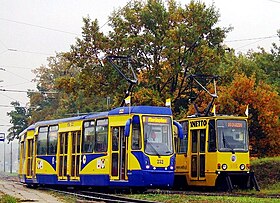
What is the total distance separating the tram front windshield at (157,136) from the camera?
23953mm

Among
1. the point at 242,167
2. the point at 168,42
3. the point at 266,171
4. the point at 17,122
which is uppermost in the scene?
the point at 168,42

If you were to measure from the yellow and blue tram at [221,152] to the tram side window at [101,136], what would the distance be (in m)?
4.40

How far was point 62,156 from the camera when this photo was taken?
29719 millimetres

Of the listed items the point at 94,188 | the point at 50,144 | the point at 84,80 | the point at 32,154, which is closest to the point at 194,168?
the point at 94,188

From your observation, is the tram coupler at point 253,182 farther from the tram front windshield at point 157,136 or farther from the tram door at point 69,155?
the tram door at point 69,155

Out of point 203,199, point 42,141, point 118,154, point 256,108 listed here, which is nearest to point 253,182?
point 118,154

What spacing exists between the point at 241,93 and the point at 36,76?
48201mm

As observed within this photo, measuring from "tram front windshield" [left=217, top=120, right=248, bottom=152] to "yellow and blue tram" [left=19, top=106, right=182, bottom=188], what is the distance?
8.76ft

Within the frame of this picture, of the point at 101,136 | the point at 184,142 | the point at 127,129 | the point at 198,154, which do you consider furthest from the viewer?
the point at 184,142

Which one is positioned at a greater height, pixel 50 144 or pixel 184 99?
pixel 184 99

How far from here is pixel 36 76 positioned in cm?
8231

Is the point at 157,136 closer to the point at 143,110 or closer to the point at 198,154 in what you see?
the point at 143,110

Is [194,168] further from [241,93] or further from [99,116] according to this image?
[241,93]

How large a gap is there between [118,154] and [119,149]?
0.20 m
